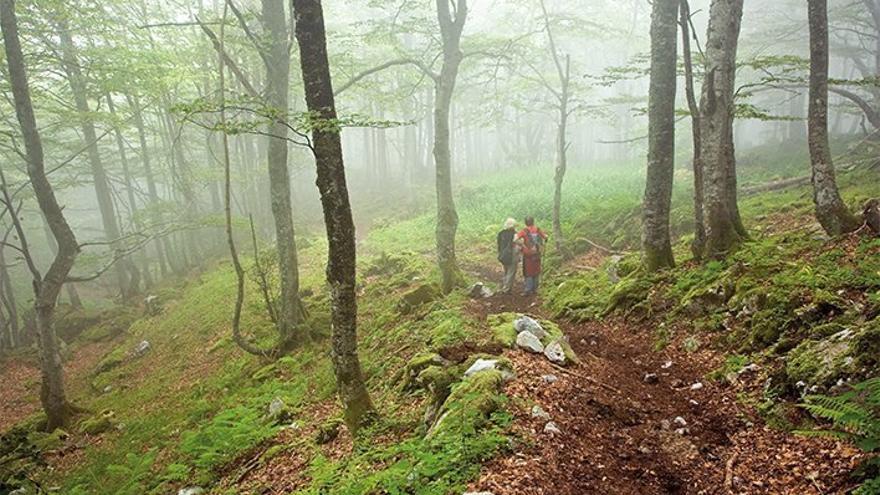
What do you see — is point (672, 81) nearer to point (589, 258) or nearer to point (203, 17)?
point (589, 258)

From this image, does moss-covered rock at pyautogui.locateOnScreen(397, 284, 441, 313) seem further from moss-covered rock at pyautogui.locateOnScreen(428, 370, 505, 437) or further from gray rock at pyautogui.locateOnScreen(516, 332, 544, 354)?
moss-covered rock at pyautogui.locateOnScreen(428, 370, 505, 437)

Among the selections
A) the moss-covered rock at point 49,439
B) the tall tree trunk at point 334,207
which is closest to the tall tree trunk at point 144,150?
the moss-covered rock at point 49,439

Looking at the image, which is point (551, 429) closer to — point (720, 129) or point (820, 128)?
point (720, 129)

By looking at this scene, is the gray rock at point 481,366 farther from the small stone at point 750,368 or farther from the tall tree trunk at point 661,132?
the tall tree trunk at point 661,132

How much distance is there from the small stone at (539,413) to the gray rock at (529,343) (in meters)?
1.62

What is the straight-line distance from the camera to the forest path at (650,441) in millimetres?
3811

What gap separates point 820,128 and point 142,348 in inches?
Answer: 732

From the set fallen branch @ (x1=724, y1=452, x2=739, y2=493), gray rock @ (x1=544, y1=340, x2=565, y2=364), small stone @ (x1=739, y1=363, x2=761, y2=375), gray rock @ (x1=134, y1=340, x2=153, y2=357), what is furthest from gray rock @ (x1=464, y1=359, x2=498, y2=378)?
gray rock @ (x1=134, y1=340, x2=153, y2=357)

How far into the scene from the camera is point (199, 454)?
731cm

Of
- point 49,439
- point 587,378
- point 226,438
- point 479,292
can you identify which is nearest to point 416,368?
point 587,378

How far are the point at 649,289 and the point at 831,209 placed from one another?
321 centimetres

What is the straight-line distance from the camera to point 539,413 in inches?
194

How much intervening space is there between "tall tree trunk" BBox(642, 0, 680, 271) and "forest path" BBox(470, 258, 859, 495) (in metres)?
3.16

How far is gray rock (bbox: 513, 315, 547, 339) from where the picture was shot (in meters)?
7.20
